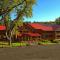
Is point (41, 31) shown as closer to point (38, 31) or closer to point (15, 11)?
point (38, 31)

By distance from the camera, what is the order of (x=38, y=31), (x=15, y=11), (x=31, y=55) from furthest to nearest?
(x=38, y=31) < (x=15, y=11) < (x=31, y=55)

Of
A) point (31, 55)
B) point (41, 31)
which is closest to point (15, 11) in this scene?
point (41, 31)

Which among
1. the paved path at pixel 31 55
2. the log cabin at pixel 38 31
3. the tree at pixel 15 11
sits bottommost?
the paved path at pixel 31 55

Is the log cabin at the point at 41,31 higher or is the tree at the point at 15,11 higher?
the tree at the point at 15,11

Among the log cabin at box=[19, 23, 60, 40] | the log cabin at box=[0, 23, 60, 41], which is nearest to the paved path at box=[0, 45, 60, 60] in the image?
the log cabin at box=[0, 23, 60, 41]

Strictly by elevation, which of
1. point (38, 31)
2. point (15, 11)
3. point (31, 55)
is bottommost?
point (31, 55)

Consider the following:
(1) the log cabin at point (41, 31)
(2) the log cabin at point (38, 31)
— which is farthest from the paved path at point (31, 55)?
(1) the log cabin at point (41, 31)

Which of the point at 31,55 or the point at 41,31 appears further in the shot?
the point at 41,31

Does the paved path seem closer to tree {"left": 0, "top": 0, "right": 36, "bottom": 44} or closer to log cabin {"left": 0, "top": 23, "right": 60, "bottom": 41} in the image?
tree {"left": 0, "top": 0, "right": 36, "bottom": 44}

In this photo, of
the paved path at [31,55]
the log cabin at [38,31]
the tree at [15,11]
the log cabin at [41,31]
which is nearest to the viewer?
the paved path at [31,55]

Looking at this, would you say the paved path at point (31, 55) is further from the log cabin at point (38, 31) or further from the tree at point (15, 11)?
the log cabin at point (38, 31)

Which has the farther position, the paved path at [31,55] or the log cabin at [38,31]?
the log cabin at [38,31]

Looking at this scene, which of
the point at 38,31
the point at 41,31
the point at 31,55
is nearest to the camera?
the point at 31,55

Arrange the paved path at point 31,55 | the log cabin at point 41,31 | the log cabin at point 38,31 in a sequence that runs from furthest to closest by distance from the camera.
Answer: the log cabin at point 41,31
the log cabin at point 38,31
the paved path at point 31,55
